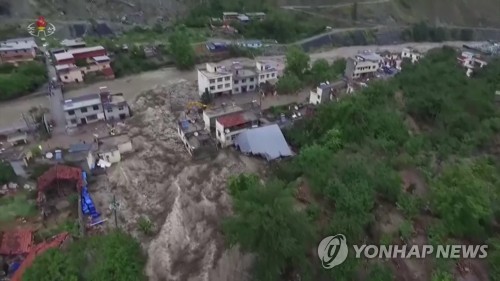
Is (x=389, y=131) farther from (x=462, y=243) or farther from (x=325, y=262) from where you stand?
(x=325, y=262)

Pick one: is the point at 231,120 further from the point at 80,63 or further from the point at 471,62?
the point at 471,62

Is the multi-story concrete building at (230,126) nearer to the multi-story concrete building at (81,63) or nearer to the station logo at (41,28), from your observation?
the multi-story concrete building at (81,63)

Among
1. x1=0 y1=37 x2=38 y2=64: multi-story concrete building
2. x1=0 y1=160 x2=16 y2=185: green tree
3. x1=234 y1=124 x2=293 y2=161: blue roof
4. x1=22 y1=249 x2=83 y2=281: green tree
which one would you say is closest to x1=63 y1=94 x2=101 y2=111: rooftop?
x1=0 y1=160 x2=16 y2=185: green tree

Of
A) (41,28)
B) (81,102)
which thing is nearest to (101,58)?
(81,102)

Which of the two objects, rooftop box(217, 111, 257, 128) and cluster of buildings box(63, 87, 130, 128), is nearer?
rooftop box(217, 111, 257, 128)

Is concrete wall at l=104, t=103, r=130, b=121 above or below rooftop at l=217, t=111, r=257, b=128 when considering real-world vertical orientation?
below

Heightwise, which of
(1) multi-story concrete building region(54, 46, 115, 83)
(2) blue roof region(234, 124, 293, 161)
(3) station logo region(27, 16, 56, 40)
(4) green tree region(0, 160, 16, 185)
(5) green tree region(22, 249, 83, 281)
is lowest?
(5) green tree region(22, 249, 83, 281)

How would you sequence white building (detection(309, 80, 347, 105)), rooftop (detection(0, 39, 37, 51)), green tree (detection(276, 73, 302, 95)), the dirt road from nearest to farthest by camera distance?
white building (detection(309, 80, 347, 105))
the dirt road
green tree (detection(276, 73, 302, 95))
rooftop (detection(0, 39, 37, 51))

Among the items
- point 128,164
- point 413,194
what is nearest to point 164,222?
point 128,164

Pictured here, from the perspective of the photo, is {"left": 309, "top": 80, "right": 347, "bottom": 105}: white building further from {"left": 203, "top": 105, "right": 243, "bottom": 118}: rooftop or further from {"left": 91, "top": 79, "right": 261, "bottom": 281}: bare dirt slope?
{"left": 91, "top": 79, "right": 261, "bottom": 281}: bare dirt slope
